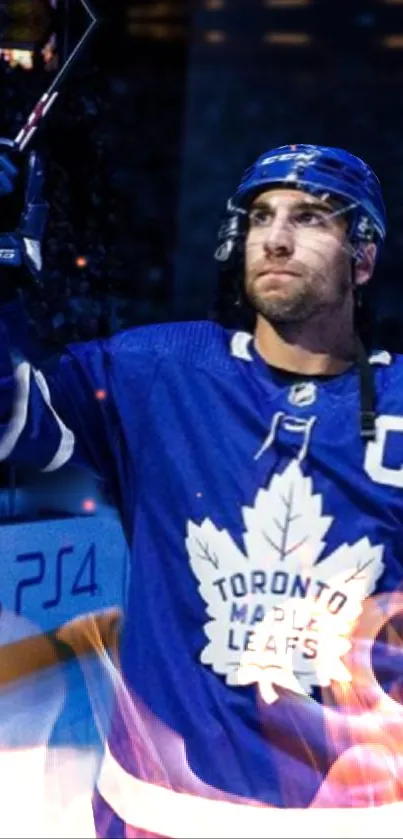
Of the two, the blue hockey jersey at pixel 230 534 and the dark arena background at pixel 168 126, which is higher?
the dark arena background at pixel 168 126

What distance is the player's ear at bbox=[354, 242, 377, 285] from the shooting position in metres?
1.82

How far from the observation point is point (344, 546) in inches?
69.8

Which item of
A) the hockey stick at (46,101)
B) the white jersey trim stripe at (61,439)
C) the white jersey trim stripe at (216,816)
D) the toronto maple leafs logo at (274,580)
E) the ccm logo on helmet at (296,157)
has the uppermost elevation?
the hockey stick at (46,101)

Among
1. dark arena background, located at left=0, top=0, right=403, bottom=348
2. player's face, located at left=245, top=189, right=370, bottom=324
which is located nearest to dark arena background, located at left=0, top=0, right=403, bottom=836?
dark arena background, located at left=0, top=0, right=403, bottom=348

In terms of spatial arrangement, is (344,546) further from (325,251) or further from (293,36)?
(293,36)

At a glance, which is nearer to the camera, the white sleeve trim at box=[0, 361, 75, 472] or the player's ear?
the white sleeve trim at box=[0, 361, 75, 472]

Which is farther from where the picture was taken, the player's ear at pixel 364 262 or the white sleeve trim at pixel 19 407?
the player's ear at pixel 364 262

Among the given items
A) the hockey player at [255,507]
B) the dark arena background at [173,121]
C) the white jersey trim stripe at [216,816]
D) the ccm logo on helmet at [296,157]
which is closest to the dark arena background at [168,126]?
the dark arena background at [173,121]

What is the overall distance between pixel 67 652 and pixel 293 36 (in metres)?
1.24

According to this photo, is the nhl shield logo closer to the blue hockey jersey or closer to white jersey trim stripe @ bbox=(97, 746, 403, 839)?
the blue hockey jersey

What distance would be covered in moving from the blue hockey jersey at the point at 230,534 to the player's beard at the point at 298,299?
0.22 feet

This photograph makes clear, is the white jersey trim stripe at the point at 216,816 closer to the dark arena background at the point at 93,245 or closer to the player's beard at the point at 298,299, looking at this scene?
the dark arena background at the point at 93,245

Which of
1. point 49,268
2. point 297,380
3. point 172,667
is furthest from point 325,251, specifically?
point 172,667

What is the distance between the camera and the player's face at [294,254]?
5.77 ft
